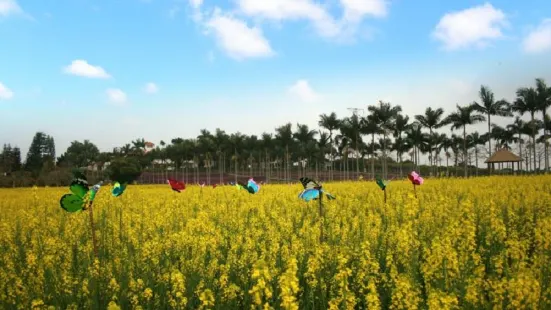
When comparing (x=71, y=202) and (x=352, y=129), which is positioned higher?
(x=352, y=129)

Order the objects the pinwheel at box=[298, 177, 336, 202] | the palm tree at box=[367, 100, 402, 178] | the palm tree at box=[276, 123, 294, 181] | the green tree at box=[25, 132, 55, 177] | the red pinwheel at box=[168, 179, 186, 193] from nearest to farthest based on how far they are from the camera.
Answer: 1. the pinwheel at box=[298, 177, 336, 202]
2. the red pinwheel at box=[168, 179, 186, 193]
3. the palm tree at box=[367, 100, 402, 178]
4. the palm tree at box=[276, 123, 294, 181]
5. the green tree at box=[25, 132, 55, 177]

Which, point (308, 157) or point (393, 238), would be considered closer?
point (393, 238)

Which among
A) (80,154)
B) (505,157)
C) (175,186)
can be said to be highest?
(80,154)

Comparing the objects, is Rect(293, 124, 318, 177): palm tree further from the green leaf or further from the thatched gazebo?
the green leaf

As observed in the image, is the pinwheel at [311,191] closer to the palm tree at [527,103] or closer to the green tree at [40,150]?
the palm tree at [527,103]

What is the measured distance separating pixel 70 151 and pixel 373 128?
69949 mm

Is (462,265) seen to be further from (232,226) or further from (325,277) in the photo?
(232,226)

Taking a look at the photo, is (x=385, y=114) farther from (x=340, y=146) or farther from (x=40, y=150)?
(x=40, y=150)

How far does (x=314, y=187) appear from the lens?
7.75 meters

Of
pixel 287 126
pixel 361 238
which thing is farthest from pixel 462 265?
pixel 287 126

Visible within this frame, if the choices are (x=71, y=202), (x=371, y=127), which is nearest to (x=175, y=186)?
(x=71, y=202)

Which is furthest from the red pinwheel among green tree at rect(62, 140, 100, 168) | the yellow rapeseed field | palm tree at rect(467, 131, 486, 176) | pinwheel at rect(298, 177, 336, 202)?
green tree at rect(62, 140, 100, 168)

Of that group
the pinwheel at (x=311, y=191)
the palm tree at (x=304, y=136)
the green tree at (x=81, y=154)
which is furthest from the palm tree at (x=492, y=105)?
the green tree at (x=81, y=154)

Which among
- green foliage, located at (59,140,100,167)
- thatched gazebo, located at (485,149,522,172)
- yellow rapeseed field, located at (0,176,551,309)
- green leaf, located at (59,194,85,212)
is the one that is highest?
green foliage, located at (59,140,100,167)
